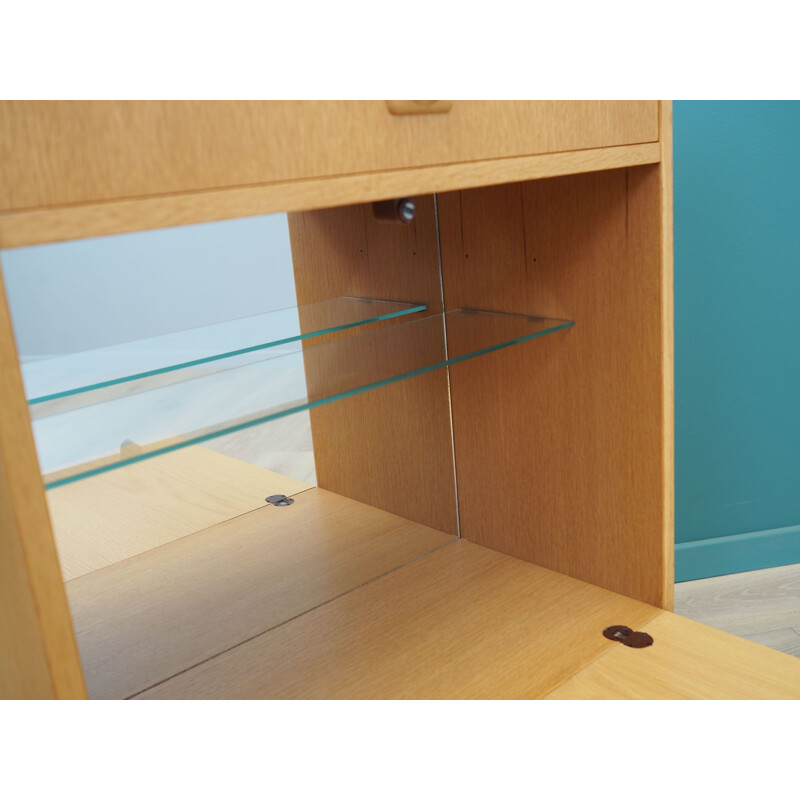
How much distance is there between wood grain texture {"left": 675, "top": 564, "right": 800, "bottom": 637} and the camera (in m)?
1.34

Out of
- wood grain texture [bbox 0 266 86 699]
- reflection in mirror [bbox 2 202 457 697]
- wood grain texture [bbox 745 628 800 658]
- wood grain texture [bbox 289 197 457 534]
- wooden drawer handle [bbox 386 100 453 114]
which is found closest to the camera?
wood grain texture [bbox 0 266 86 699]

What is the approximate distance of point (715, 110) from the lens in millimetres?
1299

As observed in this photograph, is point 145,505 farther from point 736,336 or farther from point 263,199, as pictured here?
point 736,336

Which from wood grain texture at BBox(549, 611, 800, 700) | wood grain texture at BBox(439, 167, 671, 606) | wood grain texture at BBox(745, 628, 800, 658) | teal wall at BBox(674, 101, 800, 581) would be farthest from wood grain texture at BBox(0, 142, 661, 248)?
wood grain texture at BBox(745, 628, 800, 658)

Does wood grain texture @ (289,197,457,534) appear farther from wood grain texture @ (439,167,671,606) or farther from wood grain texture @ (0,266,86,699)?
wood grain texture @ (0,266,86,699)

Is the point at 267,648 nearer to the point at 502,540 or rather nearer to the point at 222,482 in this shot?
the point at 222,482

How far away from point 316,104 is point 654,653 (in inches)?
24.0

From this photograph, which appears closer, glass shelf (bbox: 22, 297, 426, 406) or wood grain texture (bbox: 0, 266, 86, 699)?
wood grain texture (bbox: 0, 266, 86, 699)

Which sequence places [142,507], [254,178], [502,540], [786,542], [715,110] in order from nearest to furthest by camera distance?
[254,178] < [142,507] < [502,540] < [715,110] < [786,542]

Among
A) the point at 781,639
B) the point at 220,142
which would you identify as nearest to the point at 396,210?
the point at 220,142

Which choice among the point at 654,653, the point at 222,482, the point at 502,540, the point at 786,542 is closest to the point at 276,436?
the point at 222,482

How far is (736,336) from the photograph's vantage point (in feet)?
4.54

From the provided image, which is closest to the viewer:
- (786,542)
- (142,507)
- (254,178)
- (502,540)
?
(254,178)

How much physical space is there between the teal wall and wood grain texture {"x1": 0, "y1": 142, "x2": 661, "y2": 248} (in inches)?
26.3
